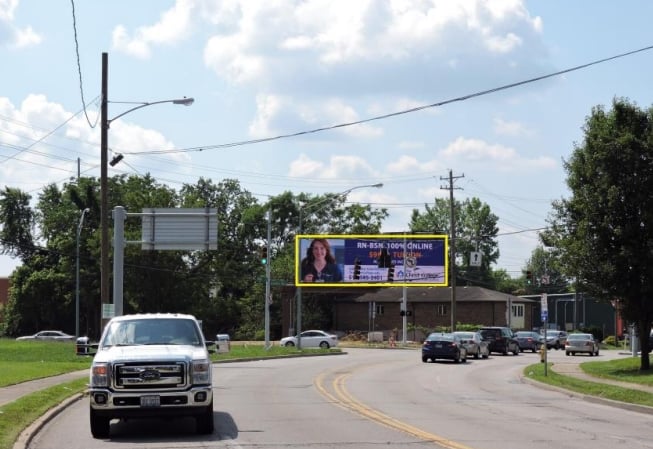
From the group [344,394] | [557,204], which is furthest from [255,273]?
[344,394]

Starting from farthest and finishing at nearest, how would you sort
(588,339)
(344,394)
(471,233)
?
(471,233), (588,339), (344,394)

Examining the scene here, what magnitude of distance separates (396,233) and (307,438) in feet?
217

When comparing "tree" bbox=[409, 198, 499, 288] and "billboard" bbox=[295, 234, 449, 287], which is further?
"tree" bbox=[409, 198, 499, 288]

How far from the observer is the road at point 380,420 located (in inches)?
542

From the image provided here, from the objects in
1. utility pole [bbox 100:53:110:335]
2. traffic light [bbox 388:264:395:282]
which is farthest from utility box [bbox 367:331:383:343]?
utility pole [bbox 100:53:110:335]

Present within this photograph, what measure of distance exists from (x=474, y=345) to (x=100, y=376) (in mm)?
35306

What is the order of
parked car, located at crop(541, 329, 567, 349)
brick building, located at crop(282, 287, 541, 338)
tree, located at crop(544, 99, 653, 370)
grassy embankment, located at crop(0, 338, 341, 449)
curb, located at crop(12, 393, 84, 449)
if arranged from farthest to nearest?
brick building, located at crop(282, 287, 541, 338) → parked car, located at crop(541, 329, 567, 349) → tree, located at crop(544, 99, 653, 370) → grassy embankment, located at crop(0, 338, 341, 449) → curb, located at crop(12, 393, 84, 449)

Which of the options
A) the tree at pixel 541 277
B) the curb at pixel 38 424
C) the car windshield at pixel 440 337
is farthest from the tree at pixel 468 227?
the curb at pixel 38 424

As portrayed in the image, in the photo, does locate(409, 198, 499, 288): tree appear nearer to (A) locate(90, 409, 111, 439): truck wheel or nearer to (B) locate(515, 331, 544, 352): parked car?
(B) locate(515, 331, 544, 352): parked car

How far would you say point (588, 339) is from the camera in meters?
55.0

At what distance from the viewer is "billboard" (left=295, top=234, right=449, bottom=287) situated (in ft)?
242

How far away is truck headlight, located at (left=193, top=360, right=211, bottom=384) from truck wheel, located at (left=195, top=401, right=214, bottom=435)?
1.41ft

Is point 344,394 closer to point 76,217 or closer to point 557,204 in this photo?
point 557,204

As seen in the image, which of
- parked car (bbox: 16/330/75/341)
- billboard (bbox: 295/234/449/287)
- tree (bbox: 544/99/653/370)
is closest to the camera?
tree (bbox: 544/99/653/370)
